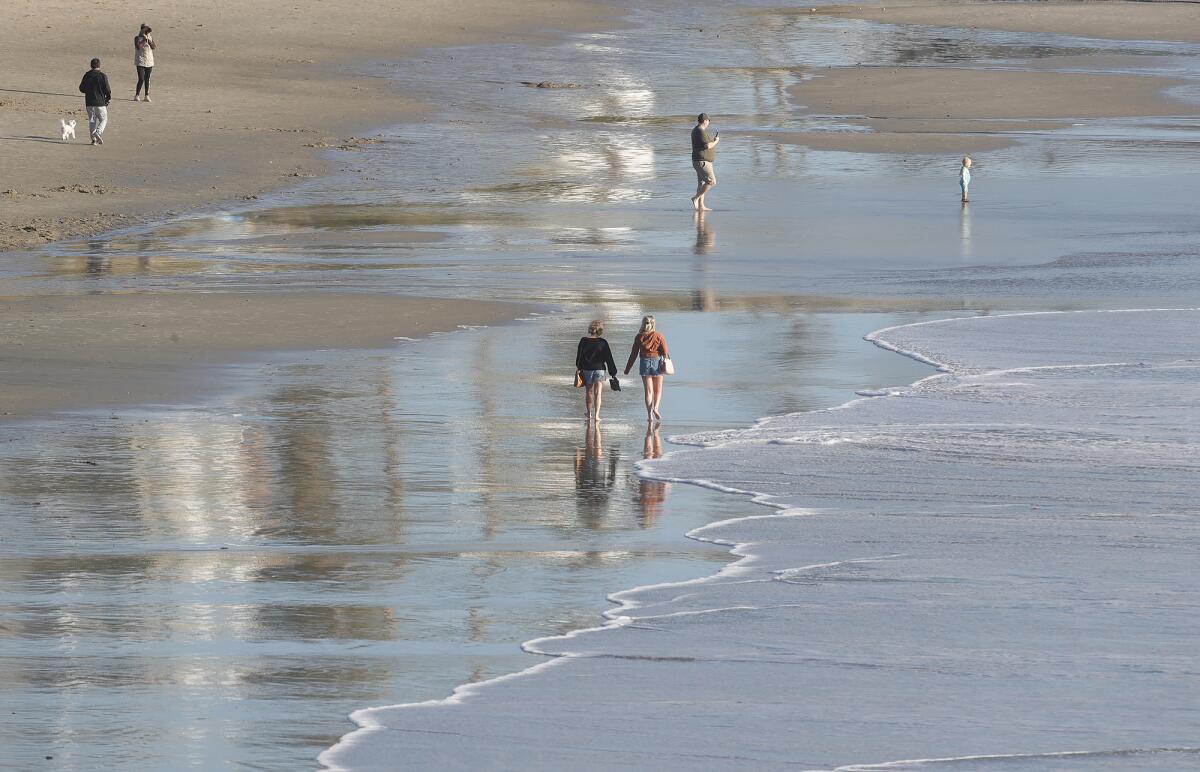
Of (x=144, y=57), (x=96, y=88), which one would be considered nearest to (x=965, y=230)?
(x=96, y=88)

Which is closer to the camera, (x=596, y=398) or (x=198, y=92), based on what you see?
(x=596, y=398)

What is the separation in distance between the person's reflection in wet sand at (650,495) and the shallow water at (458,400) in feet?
0.15

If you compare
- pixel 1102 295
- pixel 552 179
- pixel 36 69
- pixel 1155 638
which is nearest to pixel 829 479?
pixel 1155 638

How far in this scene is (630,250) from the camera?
91.0ft

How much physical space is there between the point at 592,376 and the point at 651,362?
502 mm

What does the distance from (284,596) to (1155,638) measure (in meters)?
4.69

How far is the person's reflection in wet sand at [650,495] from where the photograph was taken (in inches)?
534

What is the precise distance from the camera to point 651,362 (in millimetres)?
16844

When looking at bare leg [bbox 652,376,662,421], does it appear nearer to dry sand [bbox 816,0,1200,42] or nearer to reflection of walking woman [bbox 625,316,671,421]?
reflection of walking woman [bbox 625,316,671,421]

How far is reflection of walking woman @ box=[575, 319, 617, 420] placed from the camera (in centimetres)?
1678

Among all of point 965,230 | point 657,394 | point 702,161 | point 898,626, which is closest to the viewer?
point 898,626

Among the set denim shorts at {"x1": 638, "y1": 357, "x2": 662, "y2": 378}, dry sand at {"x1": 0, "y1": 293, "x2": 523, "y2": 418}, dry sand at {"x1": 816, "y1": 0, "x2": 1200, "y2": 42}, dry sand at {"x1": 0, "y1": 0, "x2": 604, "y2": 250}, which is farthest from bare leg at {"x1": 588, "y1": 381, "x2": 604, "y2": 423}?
dry sand at {"x1": 816, "y1": 0, "x2": 1200, "y2": 42}

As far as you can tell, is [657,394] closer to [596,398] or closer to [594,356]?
[596,398]

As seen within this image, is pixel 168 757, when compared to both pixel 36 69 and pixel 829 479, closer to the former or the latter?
pixel 829 479
